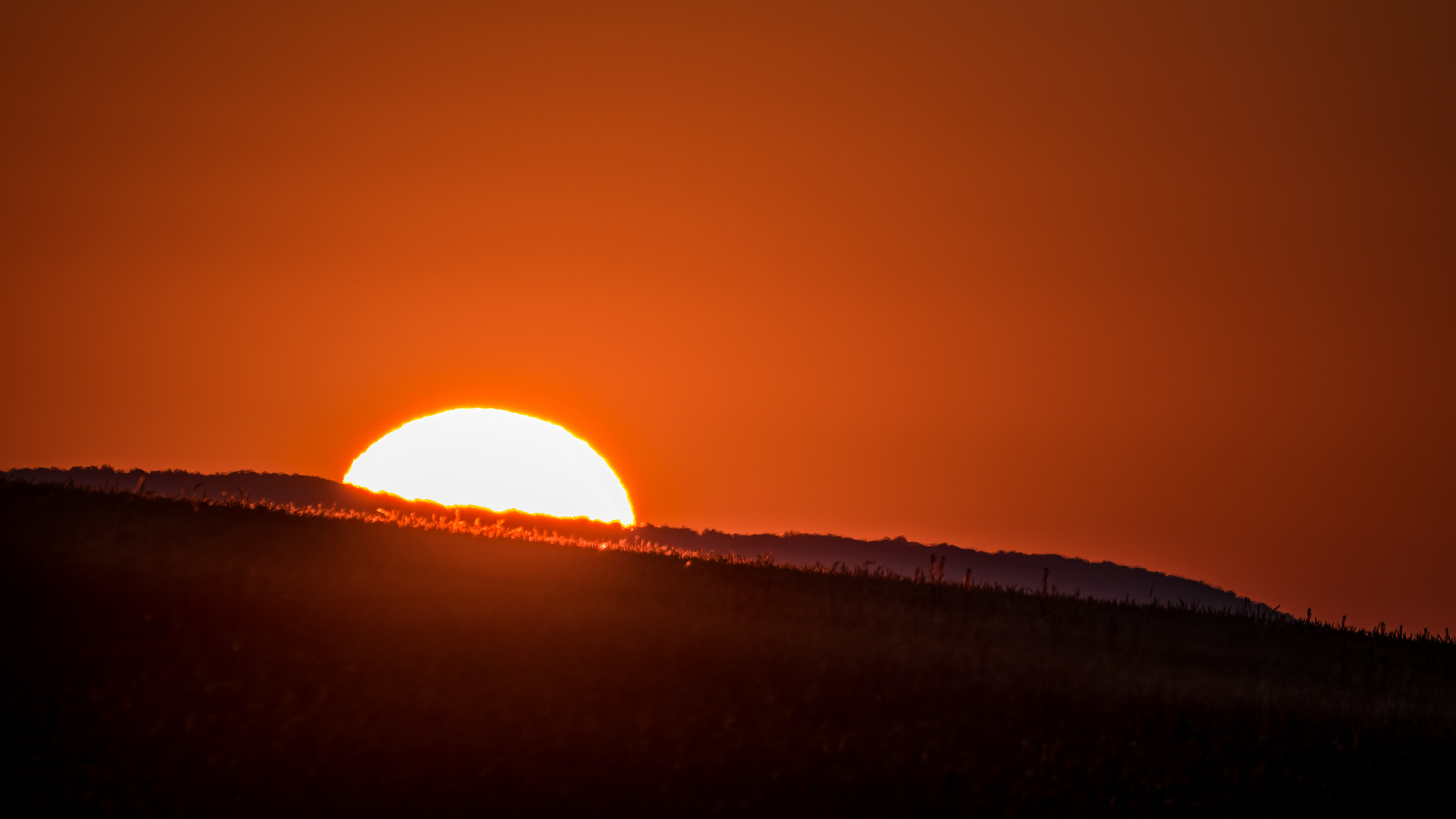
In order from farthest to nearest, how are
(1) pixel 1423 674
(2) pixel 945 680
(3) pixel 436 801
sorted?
1. (1) pixel 1423 674
2. (2) pixel 945 680
3. (3) pixel 436 801

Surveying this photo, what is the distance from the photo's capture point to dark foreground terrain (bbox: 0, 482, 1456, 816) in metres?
14.5

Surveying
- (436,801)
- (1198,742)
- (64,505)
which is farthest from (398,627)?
(1198,742)

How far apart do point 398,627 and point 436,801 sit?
15.6 ft

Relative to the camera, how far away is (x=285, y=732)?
15.0 meters

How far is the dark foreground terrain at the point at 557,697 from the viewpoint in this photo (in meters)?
14.5

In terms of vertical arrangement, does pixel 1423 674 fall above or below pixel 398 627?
above

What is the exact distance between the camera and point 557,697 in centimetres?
1686

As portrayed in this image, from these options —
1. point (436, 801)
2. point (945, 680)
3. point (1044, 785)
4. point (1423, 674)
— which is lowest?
point (436, 801)

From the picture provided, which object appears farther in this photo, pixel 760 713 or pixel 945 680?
pixel 945 680

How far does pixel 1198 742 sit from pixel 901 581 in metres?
9.53

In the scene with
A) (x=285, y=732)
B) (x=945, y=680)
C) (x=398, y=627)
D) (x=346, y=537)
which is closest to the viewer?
(x=285, y=732)

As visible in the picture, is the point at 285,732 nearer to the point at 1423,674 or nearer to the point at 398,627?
the point at 398,627

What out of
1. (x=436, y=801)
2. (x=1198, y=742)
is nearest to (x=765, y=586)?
(x=1198, y=742)

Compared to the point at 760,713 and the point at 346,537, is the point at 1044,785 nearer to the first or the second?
the point at 760,713
